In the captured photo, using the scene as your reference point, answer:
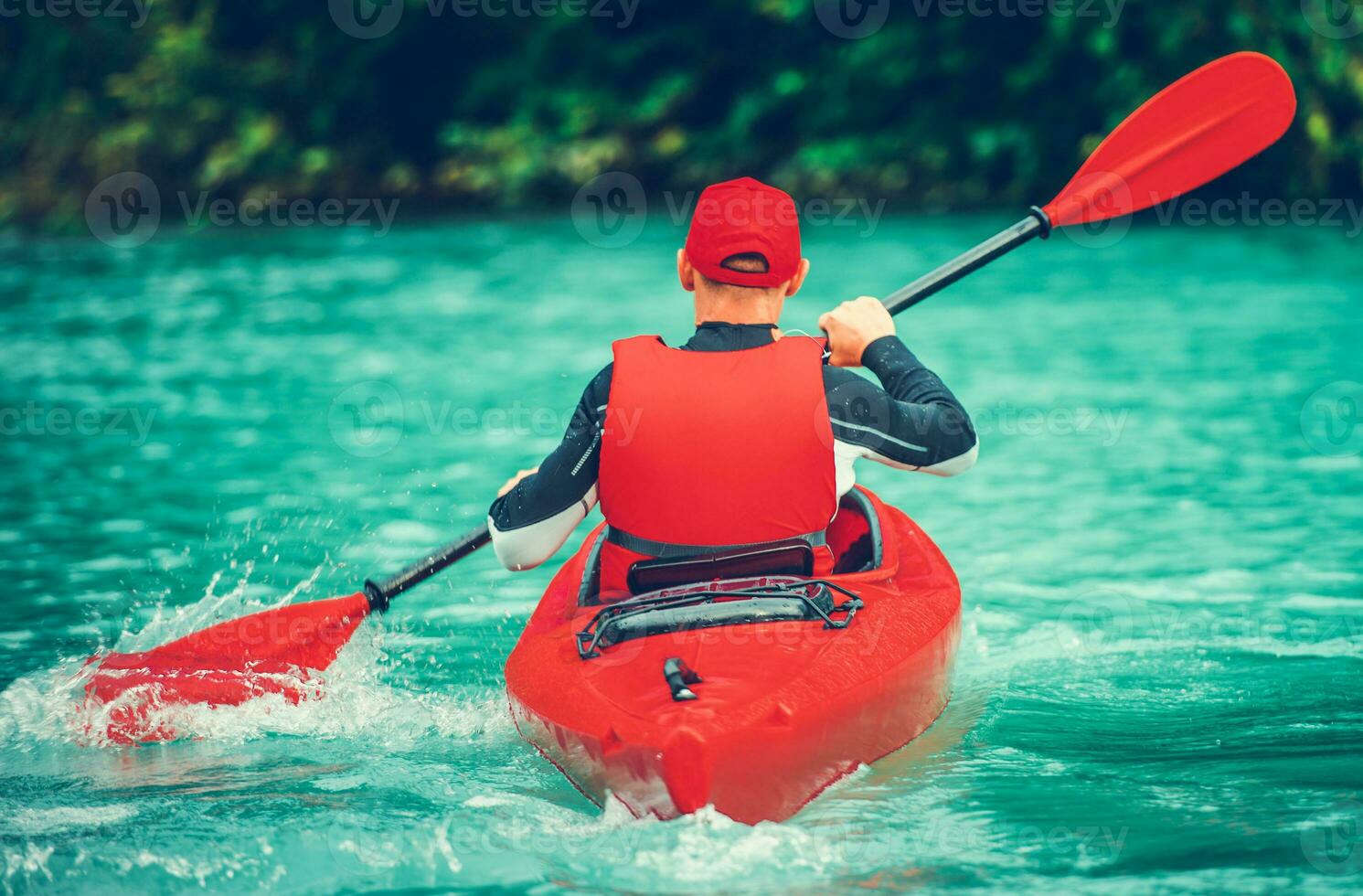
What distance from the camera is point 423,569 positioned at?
12.2ft

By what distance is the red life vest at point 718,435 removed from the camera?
2809 millimetres

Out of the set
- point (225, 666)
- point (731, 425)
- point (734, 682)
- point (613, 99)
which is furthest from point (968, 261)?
point (613, 99)

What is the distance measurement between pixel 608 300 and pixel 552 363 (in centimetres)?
162

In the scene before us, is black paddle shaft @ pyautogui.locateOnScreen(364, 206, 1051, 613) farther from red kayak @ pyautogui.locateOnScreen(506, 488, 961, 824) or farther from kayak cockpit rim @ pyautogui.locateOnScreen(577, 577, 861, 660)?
kayak cockpit rim @ pyautogui.locateOnScreen(577, 577, 861, 660)

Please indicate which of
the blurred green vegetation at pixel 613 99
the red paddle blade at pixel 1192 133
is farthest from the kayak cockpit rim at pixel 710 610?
the blurred green vegetation at pixel 613 99

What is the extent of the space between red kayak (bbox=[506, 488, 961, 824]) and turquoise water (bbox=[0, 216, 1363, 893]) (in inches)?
3.5

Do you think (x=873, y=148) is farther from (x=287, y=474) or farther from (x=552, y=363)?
(x=287, y=474)

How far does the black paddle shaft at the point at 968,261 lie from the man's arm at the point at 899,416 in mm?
649

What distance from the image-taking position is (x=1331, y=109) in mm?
11602

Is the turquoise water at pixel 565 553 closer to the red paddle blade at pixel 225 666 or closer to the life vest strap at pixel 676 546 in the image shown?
the red paddle blade at pixel 225 666

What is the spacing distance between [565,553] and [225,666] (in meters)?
1.82

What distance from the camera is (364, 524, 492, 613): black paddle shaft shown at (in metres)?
3.60

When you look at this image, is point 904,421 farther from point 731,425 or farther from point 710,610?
point 710,610

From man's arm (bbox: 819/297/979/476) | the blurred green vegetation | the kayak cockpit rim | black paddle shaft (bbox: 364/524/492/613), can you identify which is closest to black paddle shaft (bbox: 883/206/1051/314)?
man's arm (bbox: 819/297/979/476)
